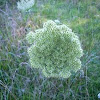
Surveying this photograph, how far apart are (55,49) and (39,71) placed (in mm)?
1023

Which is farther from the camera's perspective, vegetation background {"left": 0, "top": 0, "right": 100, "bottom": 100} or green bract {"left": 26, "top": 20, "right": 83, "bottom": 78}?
vegetation background {"left": 0, "top": 0, "right": 100, "bottom": 100}

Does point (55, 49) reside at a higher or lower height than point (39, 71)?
higher

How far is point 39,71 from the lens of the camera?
2.63m

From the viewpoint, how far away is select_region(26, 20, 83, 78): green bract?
1.63m

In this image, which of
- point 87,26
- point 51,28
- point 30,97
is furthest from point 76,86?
point 87,26

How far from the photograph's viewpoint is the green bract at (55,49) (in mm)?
1631

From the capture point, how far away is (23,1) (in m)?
4.04

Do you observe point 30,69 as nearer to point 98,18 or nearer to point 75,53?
point 75,53

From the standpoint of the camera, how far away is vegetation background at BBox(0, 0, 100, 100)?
98.1 inches

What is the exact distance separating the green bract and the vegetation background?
62 centimetres

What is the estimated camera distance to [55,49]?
5.49 feet

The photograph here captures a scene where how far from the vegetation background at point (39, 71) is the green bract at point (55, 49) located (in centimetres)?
62

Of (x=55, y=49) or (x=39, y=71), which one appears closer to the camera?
(x=55, y=49)

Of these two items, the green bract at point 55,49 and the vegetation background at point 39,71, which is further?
the vegetation background at point 39,71
